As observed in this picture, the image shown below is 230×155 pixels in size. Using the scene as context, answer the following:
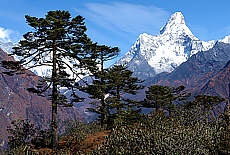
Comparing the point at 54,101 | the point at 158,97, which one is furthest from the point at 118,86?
the point at 54,101

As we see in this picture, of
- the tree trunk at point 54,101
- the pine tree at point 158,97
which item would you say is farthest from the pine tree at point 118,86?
the tree trunk at point 54,101

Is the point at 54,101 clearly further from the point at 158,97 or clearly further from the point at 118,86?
the point at 158,97

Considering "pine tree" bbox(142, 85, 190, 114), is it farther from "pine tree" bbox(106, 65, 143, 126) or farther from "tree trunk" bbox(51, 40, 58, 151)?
"tree trunk" bbox(51, 40, 58, 151)

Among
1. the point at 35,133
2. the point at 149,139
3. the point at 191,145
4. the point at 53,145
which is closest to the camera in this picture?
the point at 191,145

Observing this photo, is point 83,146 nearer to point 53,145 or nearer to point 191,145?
point 53,145

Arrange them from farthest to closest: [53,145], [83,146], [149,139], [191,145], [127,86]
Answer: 1. [127,86]
2. [53,145]
3. [83,146]
4. [149,139]
5. [191,145]

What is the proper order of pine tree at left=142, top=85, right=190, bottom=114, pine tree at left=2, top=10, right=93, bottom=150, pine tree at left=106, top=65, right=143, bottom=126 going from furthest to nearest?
pine tree at left=142, top=85, right=190, bottom=114 < pine tree at left=106, top=65, right=143, bottom=126 < pine tree at left=2, top=10, right=93, bottom=150

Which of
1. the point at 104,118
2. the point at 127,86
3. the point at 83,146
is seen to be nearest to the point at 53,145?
the point at 83,146

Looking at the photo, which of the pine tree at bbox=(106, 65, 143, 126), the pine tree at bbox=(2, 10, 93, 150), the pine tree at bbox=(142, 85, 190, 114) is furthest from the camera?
the pine tree at bbox=(142, 85, 190, 114)

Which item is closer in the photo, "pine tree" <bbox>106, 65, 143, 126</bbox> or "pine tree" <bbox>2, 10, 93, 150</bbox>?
"pine tree" <bbox>2, 10, 93, 150</bbox>

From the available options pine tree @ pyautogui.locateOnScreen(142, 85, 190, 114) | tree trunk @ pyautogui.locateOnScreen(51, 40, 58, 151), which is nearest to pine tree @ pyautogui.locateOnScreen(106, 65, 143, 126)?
pine tree @ pyautogui.locateOnScreen(142, 85, 190, 114)

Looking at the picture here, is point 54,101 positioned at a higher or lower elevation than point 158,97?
lower

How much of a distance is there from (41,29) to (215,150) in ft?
50.9

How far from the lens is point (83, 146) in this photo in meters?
19.6
